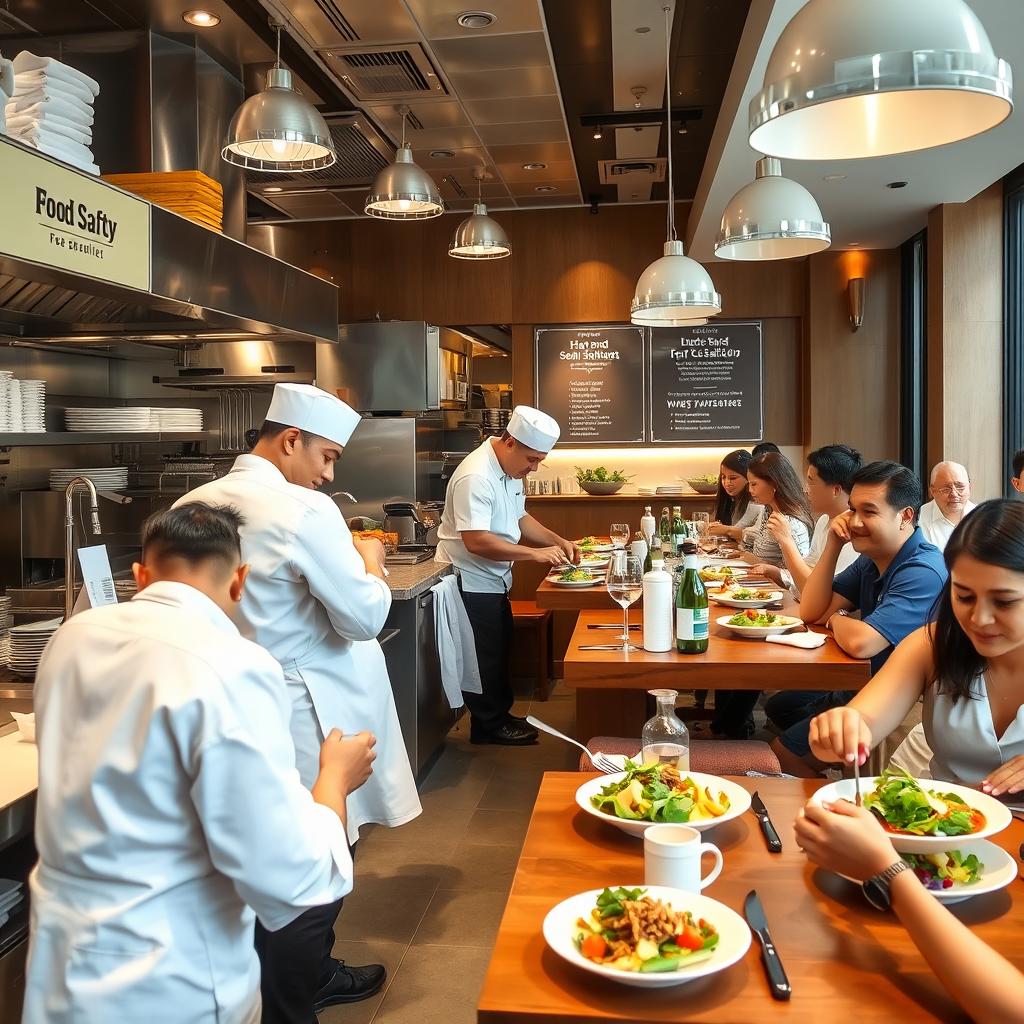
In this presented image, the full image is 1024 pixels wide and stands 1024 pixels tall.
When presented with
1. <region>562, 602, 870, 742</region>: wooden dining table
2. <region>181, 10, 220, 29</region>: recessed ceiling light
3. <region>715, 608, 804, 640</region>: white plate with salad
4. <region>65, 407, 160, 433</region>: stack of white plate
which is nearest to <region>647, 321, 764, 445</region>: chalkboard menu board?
<region>715, 608, 804, 640</region>: white plate with salad

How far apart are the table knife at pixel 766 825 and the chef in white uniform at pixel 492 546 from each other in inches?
133

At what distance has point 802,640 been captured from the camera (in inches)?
127

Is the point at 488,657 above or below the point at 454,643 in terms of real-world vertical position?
below

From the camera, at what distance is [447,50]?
15.6 feet

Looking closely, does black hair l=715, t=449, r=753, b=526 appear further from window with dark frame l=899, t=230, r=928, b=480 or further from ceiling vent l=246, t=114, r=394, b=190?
ceiling vent l=246, t=114, r=394, b=190

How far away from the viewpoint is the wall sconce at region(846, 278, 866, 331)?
756 cm

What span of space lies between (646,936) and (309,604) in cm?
170

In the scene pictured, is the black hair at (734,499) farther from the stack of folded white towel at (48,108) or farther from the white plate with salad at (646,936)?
the white plate with salad at (646,936)

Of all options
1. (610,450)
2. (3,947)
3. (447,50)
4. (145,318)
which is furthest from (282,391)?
(610,450)

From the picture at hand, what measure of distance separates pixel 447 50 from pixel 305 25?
0.72 m

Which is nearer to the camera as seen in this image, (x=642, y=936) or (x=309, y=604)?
(x=642, y=936)

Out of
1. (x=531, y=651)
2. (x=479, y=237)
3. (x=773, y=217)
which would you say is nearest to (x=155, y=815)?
(x=773, y=217)

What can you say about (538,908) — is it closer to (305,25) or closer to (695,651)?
(695,651)

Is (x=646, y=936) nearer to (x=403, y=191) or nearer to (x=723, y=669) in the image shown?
(x=723, y=669)
